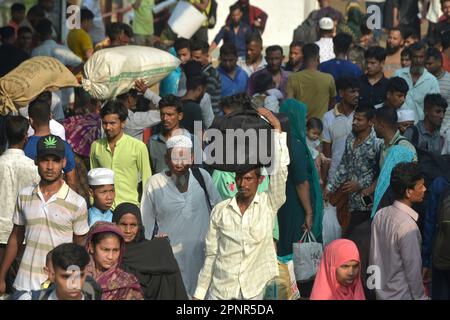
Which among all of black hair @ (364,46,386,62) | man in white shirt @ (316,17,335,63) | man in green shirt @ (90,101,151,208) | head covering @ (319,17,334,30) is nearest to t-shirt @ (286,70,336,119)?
black hair @ (364,46,386,62)

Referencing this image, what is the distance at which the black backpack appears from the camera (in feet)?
33.9

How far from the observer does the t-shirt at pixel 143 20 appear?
20.2 metres

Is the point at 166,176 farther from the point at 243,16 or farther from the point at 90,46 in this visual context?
the point at 243,16

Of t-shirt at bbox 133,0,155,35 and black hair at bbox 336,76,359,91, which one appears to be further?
t-shirt at bbox 133,0,155,35

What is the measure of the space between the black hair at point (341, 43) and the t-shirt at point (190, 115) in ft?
9.78

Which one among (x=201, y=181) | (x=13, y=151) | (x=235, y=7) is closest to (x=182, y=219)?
(x=201, y=181)

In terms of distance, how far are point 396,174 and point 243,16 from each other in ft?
33.8

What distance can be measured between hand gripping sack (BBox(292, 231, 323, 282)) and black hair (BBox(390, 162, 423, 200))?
1.11 m

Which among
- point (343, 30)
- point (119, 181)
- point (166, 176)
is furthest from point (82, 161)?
point (343, 30)

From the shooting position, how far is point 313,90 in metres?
15.2

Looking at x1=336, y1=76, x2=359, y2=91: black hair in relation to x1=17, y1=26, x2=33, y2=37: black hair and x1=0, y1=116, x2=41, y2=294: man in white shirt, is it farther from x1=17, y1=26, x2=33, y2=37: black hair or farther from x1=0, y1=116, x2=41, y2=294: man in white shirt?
x1=17, y1=26, x2=33, y2=37: black hair

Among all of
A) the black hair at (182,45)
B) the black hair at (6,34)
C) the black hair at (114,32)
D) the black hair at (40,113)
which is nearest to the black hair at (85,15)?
the black hair at (6,34)

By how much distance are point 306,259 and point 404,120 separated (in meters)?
2.22

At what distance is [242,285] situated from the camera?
9938mm
